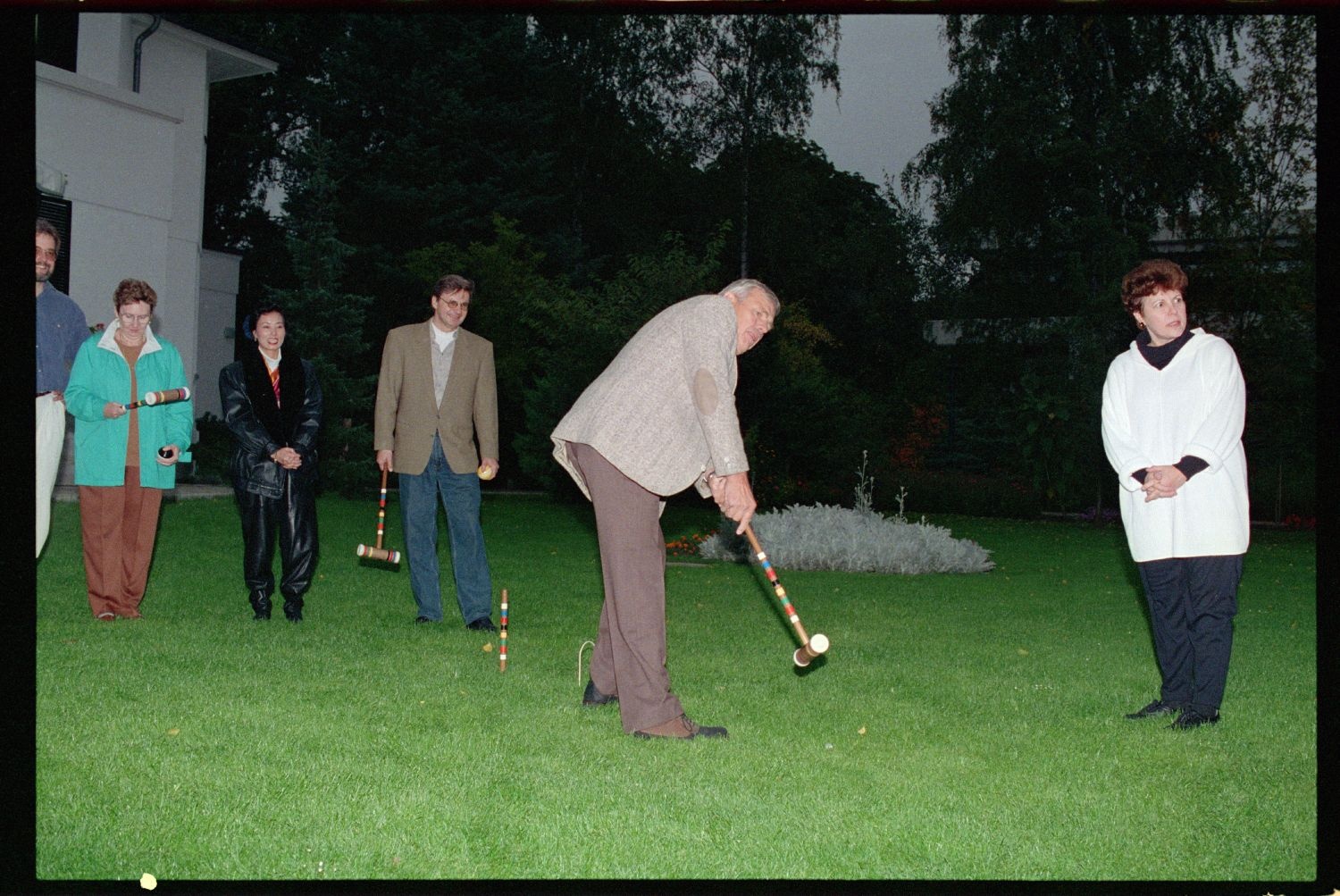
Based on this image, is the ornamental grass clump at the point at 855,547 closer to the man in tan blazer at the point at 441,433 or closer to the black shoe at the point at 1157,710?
the man in tan blazer at the point at 441,433

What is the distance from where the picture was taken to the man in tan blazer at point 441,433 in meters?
7.29

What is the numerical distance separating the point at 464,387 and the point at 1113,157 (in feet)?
57.7

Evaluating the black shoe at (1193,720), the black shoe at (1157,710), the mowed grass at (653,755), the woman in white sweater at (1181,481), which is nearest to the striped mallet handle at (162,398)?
the mowed grass at (653,755)

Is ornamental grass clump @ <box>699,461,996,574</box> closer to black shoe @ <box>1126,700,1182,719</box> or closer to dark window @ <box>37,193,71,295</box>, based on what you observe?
black shoe @ <box>1126,700,1182,719</box>

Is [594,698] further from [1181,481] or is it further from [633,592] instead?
[1181,481]

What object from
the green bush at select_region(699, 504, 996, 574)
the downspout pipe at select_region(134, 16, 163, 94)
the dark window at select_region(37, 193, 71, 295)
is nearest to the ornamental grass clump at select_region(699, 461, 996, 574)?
the green bush at select_region(699, 504, 996, 574)

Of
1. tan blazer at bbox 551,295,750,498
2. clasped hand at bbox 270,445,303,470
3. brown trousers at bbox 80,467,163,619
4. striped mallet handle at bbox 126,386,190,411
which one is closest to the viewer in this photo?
tan blazer at bbox 551,295,750,498

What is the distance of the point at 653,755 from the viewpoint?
177 inches

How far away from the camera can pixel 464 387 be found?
736 centimetres

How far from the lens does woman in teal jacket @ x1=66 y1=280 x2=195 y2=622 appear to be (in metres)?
7.03

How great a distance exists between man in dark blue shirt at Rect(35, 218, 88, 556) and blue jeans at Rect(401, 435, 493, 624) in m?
1.90

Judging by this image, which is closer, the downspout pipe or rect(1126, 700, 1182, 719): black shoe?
rect(1126, 700, 1182, 719): black shoe

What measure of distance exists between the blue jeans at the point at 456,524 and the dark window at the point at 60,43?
1091 centimetres

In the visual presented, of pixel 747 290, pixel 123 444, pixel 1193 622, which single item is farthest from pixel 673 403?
pixel 123 444
